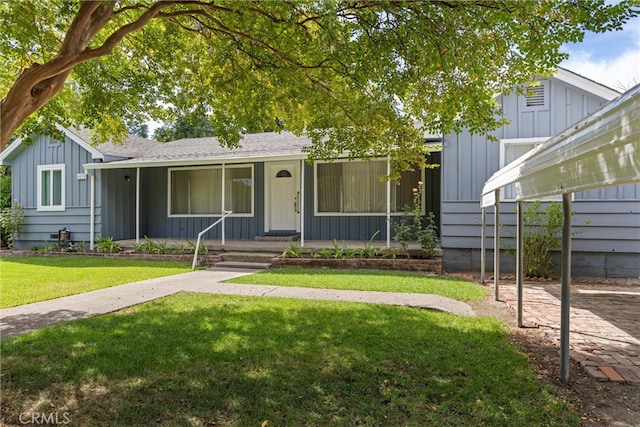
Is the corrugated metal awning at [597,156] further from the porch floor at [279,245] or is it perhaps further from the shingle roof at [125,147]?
the shingle roof at [125,147]

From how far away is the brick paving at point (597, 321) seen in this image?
360 cm

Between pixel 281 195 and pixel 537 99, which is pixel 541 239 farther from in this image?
pixel 281 195

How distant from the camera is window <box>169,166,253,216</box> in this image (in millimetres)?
12672

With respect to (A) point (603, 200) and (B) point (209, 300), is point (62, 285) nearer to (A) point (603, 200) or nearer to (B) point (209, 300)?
(B) point (209, 300)

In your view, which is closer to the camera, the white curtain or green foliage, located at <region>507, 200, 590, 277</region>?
green foliage, located at <region>507, 200, 590, 277</region>

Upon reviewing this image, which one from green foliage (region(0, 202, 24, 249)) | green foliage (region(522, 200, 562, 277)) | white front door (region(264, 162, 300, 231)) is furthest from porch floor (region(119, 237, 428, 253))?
green foliage (region(0, 202, 24, 249))

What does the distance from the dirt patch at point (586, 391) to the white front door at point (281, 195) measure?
8639 mm

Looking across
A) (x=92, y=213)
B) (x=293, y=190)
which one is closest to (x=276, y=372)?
(x=293, y=190)

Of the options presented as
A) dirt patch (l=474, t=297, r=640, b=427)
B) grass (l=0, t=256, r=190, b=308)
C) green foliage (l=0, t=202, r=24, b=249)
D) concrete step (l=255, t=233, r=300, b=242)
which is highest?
green foliage (l=0, t=202, r=24, b=249)

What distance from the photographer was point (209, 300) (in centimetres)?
587

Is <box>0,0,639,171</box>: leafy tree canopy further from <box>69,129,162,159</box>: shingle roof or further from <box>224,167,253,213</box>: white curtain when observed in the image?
<box>69,129,162,159</box>: shingle roof

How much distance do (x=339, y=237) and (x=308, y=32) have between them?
7.30 m

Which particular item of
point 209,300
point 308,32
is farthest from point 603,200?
point 209,300

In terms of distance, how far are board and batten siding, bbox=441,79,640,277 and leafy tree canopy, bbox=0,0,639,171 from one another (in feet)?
12.1
